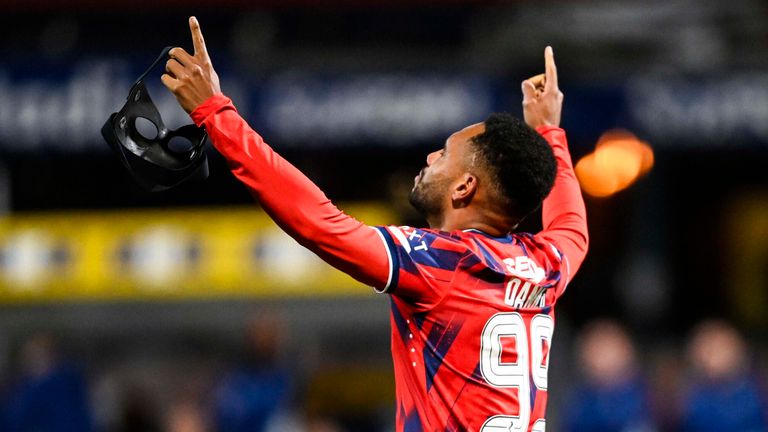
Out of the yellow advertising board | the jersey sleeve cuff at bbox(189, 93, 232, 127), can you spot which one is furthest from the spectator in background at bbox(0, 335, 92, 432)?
the jersey sleeve cuff at bbox(189, 93, 232, 127)

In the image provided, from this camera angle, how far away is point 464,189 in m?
3.74

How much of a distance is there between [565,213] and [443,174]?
0.69 meters

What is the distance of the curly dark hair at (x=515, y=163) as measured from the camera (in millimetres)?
3711

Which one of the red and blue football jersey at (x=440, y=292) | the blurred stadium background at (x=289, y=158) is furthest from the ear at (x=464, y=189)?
the blurred stadium background at (x=289, y=158)

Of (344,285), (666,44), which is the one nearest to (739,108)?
(666,44)

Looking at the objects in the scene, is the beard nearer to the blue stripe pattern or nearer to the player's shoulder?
the player's shoulder

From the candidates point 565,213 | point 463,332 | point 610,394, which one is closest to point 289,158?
point 610,394

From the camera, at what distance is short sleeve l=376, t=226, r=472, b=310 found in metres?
3.50

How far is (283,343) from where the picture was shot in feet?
33.9

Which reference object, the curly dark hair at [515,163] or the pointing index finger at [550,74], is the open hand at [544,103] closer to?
the pointing index finger at [550,74]

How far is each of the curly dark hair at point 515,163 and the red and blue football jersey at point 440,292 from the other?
146 millimetres

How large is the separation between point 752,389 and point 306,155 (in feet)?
17.7

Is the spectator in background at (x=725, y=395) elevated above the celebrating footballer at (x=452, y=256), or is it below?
below

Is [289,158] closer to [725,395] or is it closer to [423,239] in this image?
[725,395]
